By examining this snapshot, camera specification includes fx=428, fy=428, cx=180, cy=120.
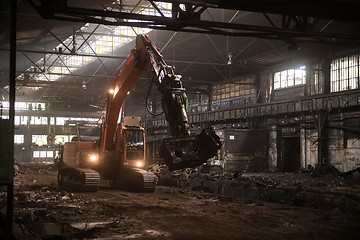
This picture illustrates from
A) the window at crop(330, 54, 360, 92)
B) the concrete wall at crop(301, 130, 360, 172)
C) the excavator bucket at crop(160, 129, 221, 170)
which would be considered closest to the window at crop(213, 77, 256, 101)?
the window at crop(330, 54, 360, 92)

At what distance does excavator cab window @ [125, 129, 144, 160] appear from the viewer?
48.0 feet

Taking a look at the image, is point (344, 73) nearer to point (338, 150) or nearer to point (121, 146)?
point (338, 150)

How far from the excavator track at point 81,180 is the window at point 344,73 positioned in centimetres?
1398

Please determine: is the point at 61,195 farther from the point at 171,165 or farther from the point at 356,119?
the point at 356,119

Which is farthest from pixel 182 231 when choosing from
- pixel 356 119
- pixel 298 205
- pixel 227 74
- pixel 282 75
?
pixel 227 74

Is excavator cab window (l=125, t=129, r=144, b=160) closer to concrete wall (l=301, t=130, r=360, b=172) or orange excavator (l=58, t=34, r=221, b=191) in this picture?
orange excavator (l=58, t=34, r=221, b=191)

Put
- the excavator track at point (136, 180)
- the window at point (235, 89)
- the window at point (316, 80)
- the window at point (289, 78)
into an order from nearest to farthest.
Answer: the excavator track at point (136, 180) → the window at point (316, 80) → the window at point (289, 78) → the window at point (235, 89)

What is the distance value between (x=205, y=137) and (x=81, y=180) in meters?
6.91

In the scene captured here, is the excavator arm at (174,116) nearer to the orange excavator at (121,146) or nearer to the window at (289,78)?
the orange excavator at (121,146)

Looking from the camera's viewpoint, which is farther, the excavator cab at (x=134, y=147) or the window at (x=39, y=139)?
the window at (x=39, y=139)

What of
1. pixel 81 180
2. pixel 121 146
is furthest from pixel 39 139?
pixel 121 146

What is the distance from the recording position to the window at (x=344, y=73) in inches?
841

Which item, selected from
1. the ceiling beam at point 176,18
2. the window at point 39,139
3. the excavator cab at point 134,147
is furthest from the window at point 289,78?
the window at point 39,139

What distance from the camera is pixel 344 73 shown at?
72.3ft
